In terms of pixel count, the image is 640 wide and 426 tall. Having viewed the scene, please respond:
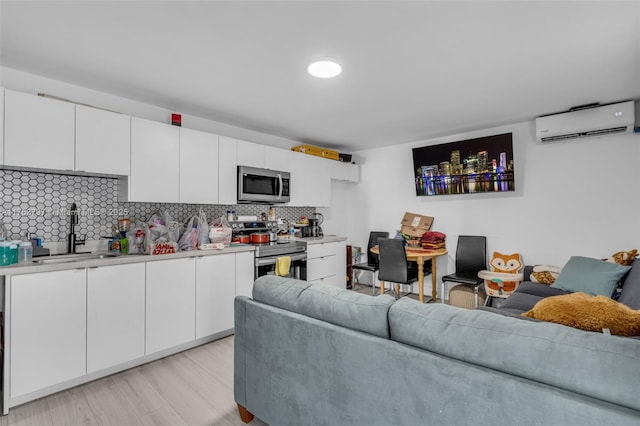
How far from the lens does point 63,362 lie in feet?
7.33

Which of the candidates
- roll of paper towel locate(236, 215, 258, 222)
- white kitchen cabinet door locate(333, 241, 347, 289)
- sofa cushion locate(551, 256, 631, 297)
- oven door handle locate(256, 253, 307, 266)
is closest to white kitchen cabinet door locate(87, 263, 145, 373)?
oven door handle locate(256, 253, 307, 266)

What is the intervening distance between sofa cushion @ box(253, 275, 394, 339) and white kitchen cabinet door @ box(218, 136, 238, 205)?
189 centimetres

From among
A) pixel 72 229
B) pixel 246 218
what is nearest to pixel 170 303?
pixel 72 229

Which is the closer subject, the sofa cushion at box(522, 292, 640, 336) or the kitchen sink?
the sofa cushion at box(522, 292, 640, 336)

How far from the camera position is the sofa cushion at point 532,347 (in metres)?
0.91

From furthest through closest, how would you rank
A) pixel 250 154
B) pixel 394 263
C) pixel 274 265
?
pixel 394 263 → pixel 250 154 → pixel 274 265

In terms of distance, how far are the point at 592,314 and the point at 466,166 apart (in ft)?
11.0

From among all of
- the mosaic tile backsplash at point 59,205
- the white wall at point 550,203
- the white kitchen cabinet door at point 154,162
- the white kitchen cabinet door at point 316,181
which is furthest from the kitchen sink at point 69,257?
the white wall at point 550,203

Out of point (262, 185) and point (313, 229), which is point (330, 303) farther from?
point (313, 229)

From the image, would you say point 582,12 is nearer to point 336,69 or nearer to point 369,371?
point 336,69

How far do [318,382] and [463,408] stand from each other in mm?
651

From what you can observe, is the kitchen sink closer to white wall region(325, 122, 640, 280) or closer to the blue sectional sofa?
the blue sectional sofa

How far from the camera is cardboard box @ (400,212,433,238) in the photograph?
4758 mm

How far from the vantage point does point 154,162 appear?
298 centimetres
